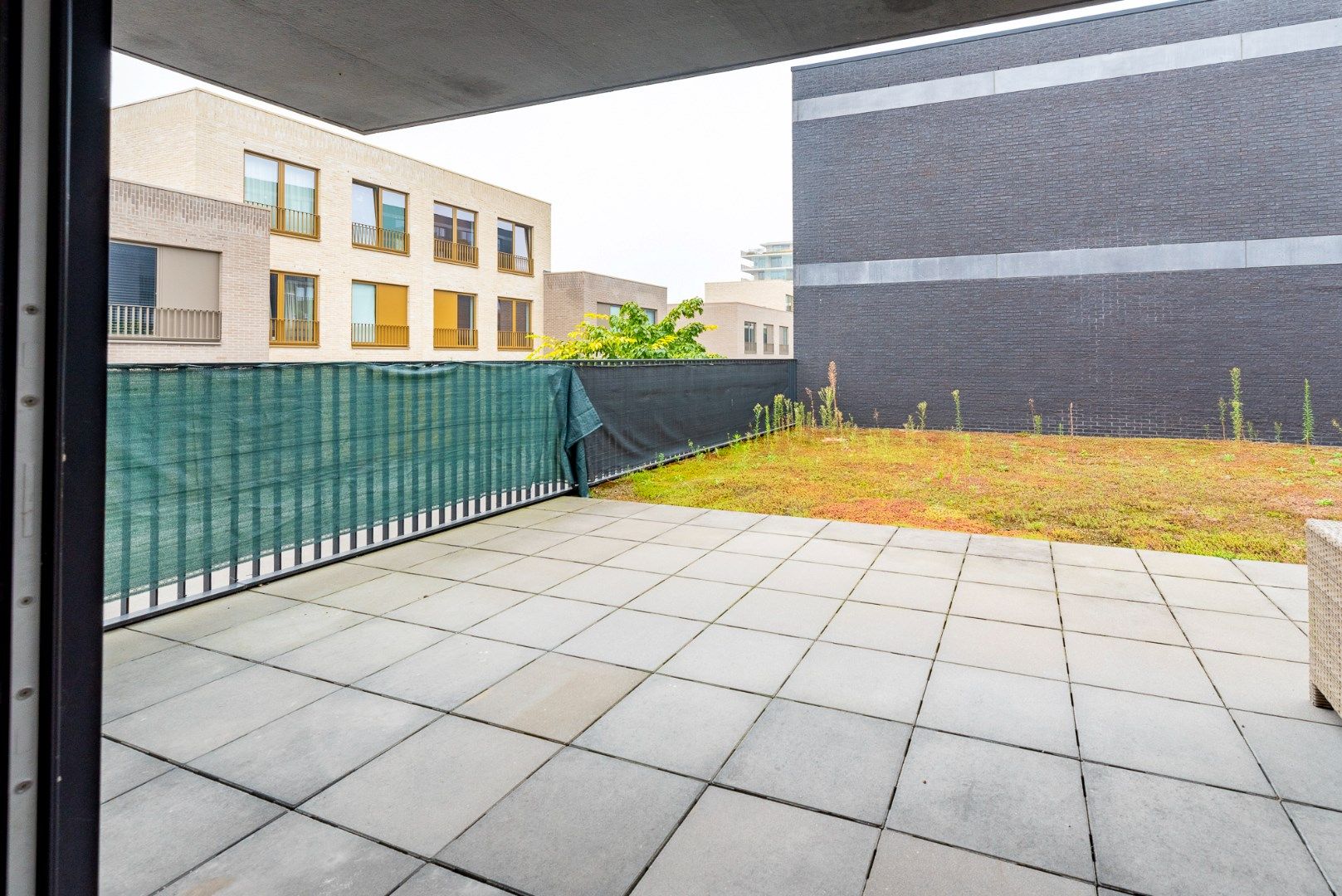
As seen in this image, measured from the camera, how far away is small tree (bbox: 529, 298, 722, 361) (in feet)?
48.7

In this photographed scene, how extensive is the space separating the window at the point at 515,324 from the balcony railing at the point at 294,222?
7.91 m

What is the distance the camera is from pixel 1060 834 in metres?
2.18

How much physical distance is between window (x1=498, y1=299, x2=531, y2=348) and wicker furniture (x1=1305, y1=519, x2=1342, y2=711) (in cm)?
2704

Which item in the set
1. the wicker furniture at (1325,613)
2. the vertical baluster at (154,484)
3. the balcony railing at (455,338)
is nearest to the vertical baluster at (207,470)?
the vertical baluster at (154,484)

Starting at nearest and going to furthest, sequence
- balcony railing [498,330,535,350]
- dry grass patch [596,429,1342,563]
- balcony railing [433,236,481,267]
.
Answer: dry grass patch [596,429,1342,563]
balcony railing [433,236,481,267]
balcony railing [498,330,535,350]

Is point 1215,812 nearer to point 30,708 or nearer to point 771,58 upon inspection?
point 30,708

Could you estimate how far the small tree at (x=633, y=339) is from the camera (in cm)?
1484

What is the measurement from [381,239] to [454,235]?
3.18 metres

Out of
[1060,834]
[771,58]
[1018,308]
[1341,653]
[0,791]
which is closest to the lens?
[0,791]

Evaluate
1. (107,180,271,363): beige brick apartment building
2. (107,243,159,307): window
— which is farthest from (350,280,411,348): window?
(107,243,159,307): window

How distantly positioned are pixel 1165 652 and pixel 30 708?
4106 millimetres

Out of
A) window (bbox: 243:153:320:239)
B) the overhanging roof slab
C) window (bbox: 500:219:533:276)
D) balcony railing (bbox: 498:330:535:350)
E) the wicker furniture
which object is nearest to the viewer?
the wicker furniture

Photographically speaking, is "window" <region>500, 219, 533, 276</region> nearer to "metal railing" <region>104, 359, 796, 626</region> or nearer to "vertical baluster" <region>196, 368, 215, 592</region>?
"metal railing" <region>104, 359, 796, 626</region>

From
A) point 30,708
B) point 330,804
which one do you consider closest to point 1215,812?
point 330,804
